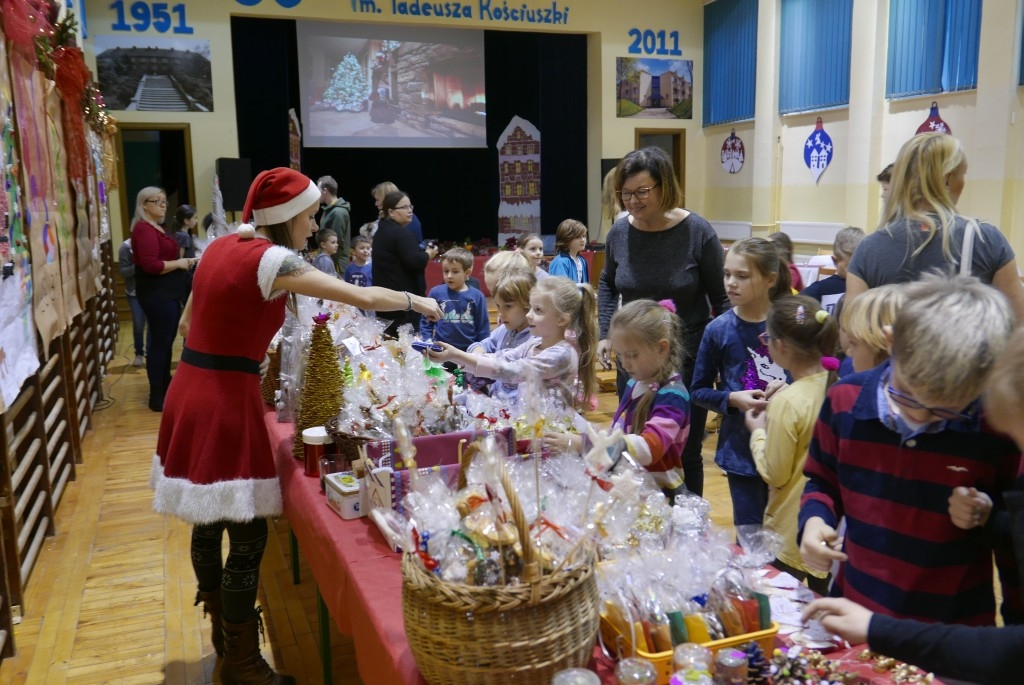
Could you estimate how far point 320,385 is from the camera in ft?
8.07

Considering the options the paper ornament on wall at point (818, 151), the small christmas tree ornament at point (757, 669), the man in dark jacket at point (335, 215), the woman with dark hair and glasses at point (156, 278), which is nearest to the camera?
the small christmas tree ornament at point (757, 669)

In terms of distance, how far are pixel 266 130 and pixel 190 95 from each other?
1.53 metres

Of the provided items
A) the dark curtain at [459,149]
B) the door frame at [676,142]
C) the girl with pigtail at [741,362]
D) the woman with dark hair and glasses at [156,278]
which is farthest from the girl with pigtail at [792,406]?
the door frame at [676,142]

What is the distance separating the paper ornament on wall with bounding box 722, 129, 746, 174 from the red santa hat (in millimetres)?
10652

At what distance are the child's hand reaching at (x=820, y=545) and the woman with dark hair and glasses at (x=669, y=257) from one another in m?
1.40

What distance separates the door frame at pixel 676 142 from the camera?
12602 millimetres

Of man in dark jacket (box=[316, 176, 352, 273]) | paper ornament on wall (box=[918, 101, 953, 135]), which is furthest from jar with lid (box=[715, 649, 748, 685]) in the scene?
paper ornament on wall (box=[918, 101, 953, 135])

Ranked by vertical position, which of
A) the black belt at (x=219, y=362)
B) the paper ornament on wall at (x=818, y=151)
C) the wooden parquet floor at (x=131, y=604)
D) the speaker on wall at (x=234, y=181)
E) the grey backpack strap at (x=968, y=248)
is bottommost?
the wooden parquet floor at (x=131, y=604)

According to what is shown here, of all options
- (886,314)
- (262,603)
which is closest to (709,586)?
(886,314)

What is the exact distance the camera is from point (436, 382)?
2.55 m

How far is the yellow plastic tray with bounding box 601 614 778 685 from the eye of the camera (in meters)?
1.24

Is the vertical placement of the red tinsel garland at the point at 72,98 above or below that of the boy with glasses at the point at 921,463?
above

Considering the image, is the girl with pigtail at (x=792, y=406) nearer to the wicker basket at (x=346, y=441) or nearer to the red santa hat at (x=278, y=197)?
the wicker basket at (x=346, y=441)

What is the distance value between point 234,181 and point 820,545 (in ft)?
32.4
